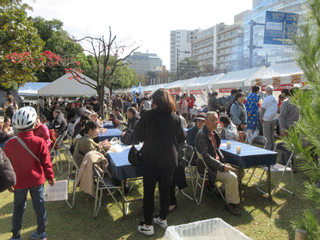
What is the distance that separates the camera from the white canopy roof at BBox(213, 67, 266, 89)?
405 inches

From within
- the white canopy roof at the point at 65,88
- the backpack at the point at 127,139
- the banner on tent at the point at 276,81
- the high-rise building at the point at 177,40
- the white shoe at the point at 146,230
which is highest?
the high-rise building at the point at 177,40

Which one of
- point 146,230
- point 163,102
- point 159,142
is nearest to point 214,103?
point 163,102

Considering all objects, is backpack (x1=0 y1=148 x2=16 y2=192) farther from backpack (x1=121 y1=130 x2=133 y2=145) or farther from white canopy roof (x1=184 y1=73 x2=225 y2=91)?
white canopy roof (x1=184 y1=73 x2=225 y2=91)

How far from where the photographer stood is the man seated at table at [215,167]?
3488 millimetres

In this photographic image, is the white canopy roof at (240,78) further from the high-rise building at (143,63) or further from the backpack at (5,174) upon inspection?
the high-rise building at (143,63)

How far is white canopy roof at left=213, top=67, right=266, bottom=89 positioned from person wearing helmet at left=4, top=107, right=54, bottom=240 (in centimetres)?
931

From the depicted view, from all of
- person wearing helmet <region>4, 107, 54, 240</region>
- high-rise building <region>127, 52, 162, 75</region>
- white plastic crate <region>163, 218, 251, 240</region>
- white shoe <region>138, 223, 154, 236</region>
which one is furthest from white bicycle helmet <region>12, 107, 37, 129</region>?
high-rise building <region>127, 52, 162, 75</region>

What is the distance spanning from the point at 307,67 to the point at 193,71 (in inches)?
3181

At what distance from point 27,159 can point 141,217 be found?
1.82m

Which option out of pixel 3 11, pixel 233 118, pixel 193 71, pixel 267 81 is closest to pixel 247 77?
pixel 267 81

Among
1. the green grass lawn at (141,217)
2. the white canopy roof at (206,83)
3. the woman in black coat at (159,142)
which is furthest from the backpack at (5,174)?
the white canopy roof at (206,83)

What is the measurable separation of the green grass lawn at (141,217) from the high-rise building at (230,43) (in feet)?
268

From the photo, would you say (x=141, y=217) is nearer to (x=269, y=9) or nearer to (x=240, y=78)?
(x=240, y=78)

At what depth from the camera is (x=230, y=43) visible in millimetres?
89812
